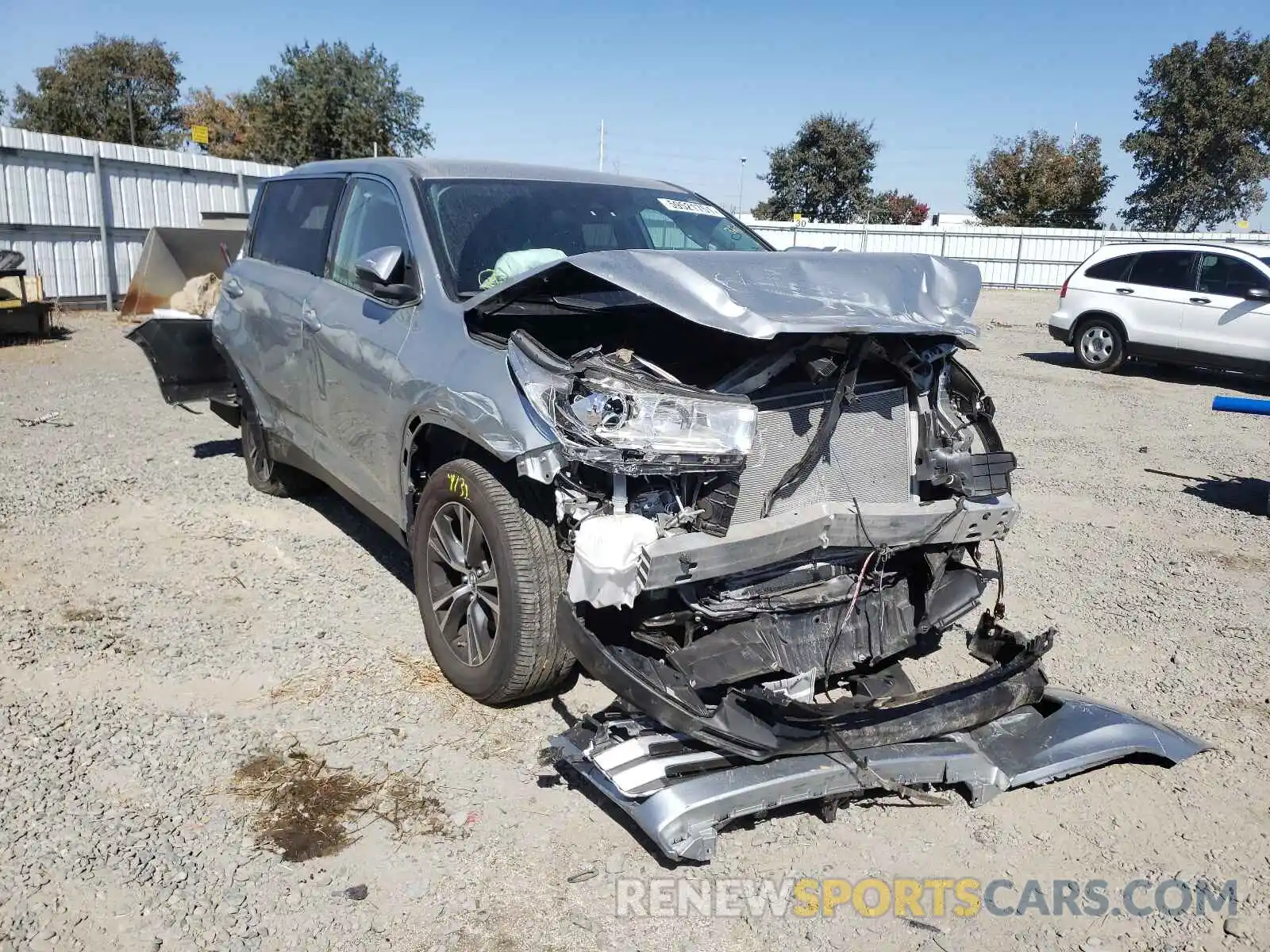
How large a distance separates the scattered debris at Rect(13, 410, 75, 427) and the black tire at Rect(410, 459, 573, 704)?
601 cm

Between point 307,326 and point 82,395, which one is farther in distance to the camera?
point 82,395

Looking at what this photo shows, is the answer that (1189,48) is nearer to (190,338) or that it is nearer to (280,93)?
(280,93)

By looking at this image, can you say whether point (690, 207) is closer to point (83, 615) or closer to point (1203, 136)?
point (83, 615)

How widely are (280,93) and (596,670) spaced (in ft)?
104

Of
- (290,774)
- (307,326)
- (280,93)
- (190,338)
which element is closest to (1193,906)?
(290,774)

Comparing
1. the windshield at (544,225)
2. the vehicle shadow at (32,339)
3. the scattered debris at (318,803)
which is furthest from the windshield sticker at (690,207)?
the vehicle shadow at (32,339)

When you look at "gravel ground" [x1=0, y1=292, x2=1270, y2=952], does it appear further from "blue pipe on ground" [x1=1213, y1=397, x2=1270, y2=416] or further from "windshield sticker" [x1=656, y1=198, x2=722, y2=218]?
"windshield sticker" [x1=656, y1=198, x2=722, y2=218]

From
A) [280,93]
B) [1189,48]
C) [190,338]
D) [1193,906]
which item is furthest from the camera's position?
[1189,48]

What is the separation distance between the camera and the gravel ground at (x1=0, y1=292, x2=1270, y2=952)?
2633mm

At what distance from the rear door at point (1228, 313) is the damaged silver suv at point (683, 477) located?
400 inches

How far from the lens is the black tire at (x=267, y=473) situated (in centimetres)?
597

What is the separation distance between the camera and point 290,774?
3266 millimetres

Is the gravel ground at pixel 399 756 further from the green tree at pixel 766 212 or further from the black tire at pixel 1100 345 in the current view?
the green tree at pixel 766 212

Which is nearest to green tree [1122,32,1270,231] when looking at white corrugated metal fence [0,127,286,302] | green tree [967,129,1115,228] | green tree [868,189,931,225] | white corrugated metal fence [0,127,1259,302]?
green tree [967,129,1115,228]
